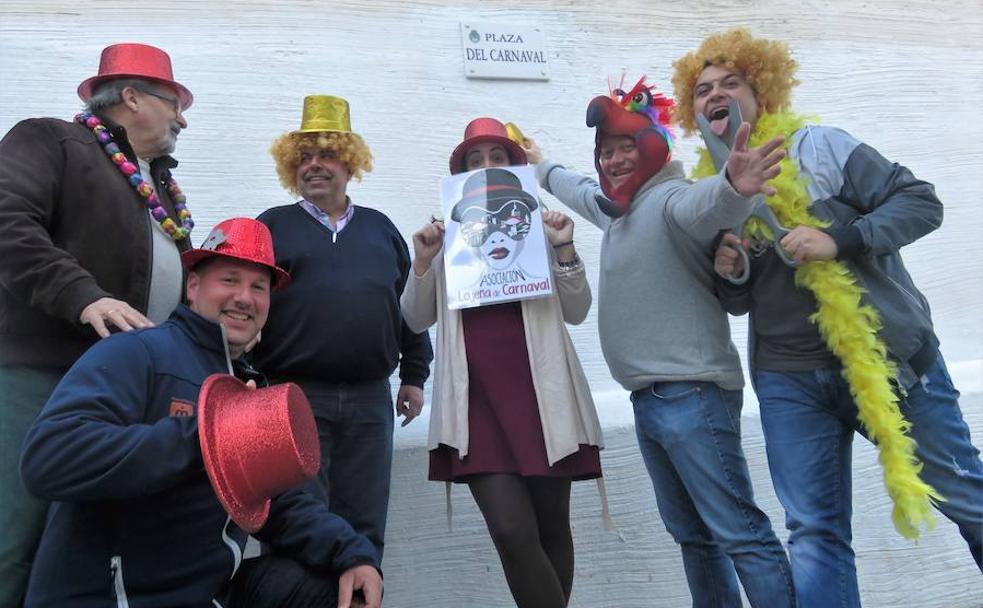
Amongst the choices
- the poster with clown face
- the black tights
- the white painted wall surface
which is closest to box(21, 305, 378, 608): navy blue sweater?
the black tights

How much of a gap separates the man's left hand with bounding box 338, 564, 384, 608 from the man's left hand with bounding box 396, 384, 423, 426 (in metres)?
1.24

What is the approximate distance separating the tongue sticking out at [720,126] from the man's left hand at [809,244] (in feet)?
1.33

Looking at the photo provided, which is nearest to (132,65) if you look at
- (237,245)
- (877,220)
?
(237,245)

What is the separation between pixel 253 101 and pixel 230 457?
2.61 m

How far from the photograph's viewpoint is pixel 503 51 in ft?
15.0

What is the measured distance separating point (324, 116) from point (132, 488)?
1.89m

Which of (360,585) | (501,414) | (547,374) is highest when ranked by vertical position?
(547,374)

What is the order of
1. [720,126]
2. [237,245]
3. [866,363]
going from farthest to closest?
[720,126] → [866,363] → [237,245]

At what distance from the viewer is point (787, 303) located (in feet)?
8.93

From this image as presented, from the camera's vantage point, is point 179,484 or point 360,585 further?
point 360,585

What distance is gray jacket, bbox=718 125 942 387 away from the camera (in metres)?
2.57

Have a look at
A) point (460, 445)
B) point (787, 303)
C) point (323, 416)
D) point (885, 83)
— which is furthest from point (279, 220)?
point (885, 83)

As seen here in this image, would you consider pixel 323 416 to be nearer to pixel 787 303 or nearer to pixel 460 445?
pixel 460 445

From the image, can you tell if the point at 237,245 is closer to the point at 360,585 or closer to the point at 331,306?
the point at 331,306
